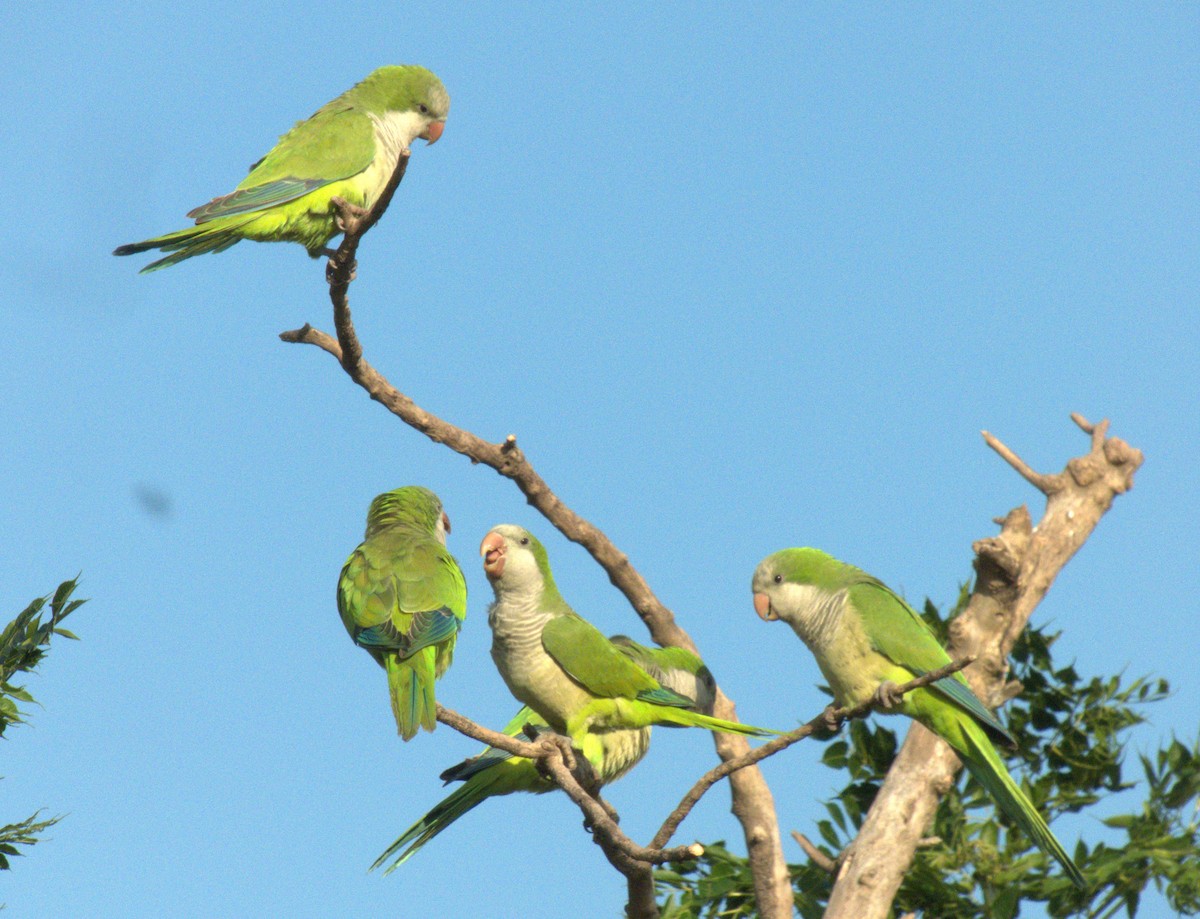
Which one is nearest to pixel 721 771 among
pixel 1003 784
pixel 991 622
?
pixel 1003 784

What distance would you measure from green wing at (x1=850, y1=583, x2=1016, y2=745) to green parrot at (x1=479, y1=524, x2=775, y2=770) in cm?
87

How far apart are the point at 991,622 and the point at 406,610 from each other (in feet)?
12.5

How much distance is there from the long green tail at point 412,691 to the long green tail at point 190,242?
80.9 inches

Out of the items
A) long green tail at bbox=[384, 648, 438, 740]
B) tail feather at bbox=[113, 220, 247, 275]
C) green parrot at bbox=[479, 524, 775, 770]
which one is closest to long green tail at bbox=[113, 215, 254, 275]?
tail feather at bbox=[113, 220, 247, 275]

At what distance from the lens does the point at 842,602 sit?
535cm

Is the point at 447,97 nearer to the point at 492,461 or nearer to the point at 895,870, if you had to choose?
the point at 492,461

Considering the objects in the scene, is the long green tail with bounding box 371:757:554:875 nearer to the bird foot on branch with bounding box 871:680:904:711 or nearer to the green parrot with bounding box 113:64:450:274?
the bird foot on branch with bounding box 871:680:904:711

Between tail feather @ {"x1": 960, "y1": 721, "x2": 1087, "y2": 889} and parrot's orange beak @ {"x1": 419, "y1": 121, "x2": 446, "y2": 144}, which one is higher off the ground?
parrot's orange beak @ {"x1": 419, "y1": 121, "x2": 446, "y2": 144}

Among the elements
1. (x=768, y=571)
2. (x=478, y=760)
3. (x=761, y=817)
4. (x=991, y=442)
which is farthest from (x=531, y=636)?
(x=991, y=442)

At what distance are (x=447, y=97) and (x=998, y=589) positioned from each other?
13.9 ft

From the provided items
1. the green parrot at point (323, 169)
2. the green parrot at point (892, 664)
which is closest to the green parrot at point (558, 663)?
the green parrot at point (892, 664)

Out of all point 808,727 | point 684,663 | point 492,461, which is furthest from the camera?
point 492,461

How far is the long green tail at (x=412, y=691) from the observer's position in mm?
4289

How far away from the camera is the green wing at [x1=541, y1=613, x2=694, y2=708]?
504cm
